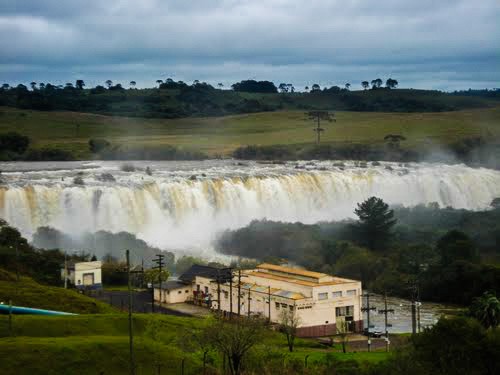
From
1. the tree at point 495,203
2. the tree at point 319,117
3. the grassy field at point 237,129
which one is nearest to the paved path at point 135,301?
the tree at point 495,203

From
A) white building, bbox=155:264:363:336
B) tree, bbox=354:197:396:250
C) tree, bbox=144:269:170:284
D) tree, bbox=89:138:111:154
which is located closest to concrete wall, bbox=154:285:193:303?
white building, bbox=155:264:363:336

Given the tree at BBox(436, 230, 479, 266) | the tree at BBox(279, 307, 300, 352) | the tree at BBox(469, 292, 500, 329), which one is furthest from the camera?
the tree at BBox(436, 230, 479, 266)

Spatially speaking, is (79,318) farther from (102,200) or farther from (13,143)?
(13,143)

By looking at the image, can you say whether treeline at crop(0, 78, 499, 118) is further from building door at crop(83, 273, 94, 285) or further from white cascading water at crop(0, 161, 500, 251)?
building door at crop(83, 273, 94, 285)

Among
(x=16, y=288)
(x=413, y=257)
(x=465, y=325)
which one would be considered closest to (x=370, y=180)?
(x=413, y=257)

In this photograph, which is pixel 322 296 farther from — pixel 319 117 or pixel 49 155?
pixel 319 117

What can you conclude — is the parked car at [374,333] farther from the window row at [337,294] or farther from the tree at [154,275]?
the tree at [154,275]

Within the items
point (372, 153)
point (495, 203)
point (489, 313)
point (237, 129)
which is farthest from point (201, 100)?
point (489, 313)
